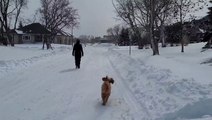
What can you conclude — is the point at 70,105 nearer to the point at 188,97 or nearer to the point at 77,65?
the point at 188,97

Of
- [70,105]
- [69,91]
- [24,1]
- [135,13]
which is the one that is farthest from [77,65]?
[24,1]

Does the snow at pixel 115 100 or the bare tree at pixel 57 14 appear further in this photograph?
the bare tree at pixel 57 14

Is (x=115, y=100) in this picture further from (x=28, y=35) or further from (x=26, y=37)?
(x=26, y=37)

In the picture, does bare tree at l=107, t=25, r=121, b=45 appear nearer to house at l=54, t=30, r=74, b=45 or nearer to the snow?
house at l=54, t=30, r=74, b=45

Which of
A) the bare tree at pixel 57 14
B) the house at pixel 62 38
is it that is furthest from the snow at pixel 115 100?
the house at pixel 62 38

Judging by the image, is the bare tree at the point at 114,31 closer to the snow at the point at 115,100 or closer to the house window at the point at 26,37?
the house window at the point at 26,37

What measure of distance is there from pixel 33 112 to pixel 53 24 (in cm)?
5321

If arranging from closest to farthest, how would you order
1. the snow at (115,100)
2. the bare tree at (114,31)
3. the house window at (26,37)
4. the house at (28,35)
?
1. the snow at (115,100)
2. the house at (28,35)
3. the house window at (26,37)
4. the bare tree at (114,31)

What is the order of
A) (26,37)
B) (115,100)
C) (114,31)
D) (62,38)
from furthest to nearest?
1. (114,31)
2. (62,38)
3. (26,37)
4. (115,100)

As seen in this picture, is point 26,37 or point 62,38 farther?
point 62,38

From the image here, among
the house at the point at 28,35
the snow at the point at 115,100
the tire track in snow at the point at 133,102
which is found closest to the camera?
the snow at the point at 115,100

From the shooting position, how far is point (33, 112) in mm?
8508

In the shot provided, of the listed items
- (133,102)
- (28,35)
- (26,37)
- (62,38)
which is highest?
(28,35)

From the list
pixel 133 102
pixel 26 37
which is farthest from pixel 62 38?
pixel 133 102
